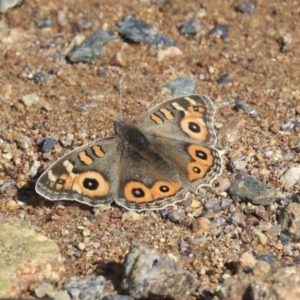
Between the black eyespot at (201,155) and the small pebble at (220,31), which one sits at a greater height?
A: the black eyespot at (201,155)

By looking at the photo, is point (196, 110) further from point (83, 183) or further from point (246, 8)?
point (246, 8)

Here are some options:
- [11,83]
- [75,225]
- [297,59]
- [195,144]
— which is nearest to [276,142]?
[195,144]

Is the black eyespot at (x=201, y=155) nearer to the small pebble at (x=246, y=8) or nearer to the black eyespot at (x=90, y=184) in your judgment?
the black eyespot at (x=90, y=184)

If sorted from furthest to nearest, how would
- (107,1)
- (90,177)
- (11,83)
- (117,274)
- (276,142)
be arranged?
(107,1) < (11,83) < (276,142) < (90,177) < (117,274)

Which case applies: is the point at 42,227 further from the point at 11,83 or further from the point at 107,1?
the point at 107,1

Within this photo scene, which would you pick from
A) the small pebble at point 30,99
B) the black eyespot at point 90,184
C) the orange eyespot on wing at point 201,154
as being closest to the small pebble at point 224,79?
the orange eyespot on wing at point 201,154

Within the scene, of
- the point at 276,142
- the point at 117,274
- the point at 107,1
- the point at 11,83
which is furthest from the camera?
the point at 107,1

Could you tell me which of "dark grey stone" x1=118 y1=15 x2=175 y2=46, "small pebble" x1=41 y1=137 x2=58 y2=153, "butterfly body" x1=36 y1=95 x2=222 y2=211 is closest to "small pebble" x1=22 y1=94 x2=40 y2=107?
"small pebble" x1=41 y1=137 x2=58 y2=153
